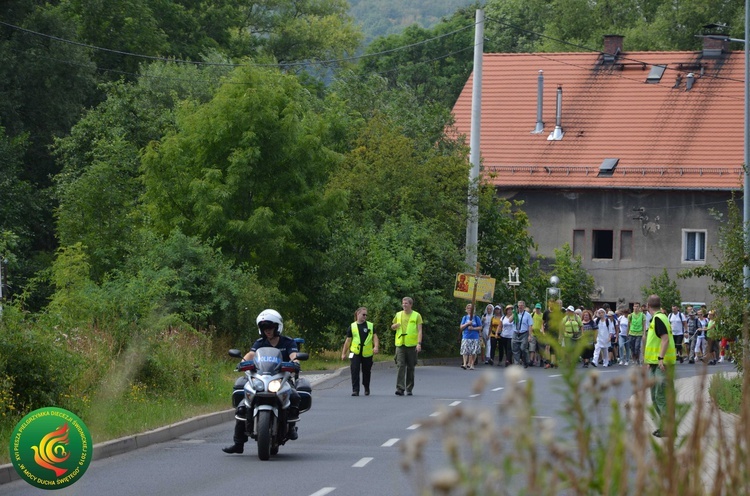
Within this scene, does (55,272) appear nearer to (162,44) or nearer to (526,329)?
(526,329)

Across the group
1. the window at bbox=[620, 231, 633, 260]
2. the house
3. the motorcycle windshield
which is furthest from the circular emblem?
the window at bbox=[620, 231, 633, 260]

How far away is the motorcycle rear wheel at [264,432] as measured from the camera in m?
14.6

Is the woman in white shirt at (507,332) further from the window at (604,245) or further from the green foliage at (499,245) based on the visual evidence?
the window at (604,245)

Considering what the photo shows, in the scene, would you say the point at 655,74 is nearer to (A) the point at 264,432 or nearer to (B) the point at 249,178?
(B) the point at 249,178

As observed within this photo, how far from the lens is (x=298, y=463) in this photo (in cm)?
1455

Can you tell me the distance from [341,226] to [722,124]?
91.5 ft

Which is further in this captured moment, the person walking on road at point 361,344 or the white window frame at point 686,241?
the white window frame at point 686,241

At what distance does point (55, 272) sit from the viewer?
31156mm

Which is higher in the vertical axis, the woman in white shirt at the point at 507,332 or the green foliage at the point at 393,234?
the green foliage at the point at 393,234

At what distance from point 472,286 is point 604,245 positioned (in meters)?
23.1

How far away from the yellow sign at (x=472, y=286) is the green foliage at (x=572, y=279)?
1474 cm

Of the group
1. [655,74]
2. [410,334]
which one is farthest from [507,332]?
[655,74]

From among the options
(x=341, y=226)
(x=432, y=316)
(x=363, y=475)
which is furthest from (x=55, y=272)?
(x=363, y=475)

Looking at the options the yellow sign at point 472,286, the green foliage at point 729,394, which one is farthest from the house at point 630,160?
the green foliage at point 729,394
